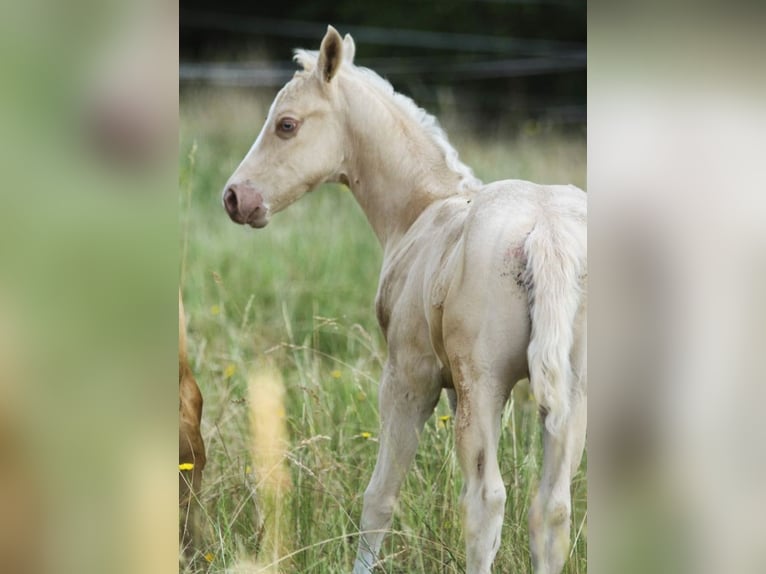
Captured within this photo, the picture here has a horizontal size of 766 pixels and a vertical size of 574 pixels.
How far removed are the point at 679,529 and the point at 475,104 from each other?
2.17 m

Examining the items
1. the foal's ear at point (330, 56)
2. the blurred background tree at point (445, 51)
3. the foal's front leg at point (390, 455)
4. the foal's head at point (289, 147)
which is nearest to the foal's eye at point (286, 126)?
the foal's head at point (289, 147)

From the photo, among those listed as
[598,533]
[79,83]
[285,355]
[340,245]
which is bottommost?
[598,533]

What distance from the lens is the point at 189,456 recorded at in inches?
101

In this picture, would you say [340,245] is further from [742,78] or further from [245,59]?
[742,78]

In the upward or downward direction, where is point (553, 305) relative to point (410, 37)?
downward

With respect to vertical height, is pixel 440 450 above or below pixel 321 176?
below

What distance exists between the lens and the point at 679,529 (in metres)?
2.47

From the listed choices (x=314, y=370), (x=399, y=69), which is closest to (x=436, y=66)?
(x=399, y=69)

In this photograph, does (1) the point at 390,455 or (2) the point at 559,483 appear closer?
(2) the point at 559,483

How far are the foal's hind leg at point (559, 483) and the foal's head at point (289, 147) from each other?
0.83 meters

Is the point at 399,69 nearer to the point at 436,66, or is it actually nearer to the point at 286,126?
the point at 436,66

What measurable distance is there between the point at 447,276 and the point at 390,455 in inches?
19.6

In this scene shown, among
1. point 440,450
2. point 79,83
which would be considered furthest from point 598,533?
point 79,83

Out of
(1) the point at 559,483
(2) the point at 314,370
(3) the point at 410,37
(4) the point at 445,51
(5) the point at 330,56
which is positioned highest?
(4) the point at 445,51
